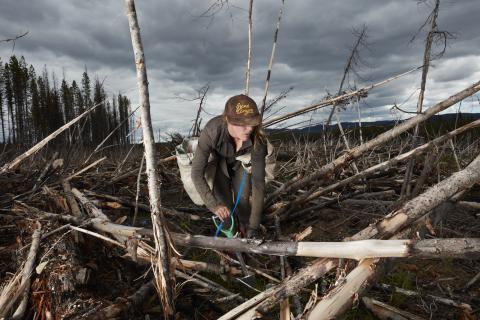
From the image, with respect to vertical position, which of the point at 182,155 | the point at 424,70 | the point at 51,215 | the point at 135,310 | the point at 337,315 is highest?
the point at 424,70

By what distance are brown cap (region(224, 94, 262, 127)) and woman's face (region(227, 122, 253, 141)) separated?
0.27 ft

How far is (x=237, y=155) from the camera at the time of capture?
347 cm

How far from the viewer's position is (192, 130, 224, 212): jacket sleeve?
10.6 ft

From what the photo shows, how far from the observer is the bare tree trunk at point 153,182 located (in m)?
1.75

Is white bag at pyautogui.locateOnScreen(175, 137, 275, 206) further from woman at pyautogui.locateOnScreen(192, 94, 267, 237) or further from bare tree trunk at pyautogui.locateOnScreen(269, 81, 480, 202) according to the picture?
bare tree trunk at pyautogui.locateOnScreen(269, 81, 480, 202)

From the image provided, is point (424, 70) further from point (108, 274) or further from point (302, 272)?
point (108, 274)

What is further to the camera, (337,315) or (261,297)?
(261,297)

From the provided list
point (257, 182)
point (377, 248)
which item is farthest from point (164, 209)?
point (377, 248)

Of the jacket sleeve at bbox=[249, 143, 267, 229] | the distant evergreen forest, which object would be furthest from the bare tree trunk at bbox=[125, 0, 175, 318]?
the distant evergreen forest

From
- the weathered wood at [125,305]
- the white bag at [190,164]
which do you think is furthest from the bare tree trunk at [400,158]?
the weathered wood at [125,305]

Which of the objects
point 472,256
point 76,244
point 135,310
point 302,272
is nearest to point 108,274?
point 76,244

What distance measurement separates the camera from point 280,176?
561cm

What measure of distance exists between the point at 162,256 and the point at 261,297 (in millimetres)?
612

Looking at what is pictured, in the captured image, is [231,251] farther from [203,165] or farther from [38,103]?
[38,103]
